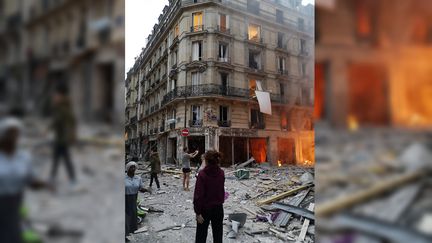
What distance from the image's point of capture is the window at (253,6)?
2827 mm

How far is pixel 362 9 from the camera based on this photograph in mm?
365

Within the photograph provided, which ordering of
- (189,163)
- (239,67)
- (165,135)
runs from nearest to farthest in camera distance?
(165,135)
(239,67)
(189,163)

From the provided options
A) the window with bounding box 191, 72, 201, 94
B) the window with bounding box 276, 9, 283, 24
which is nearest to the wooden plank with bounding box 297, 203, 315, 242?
the window with bounding box 191, 72, 201, 94

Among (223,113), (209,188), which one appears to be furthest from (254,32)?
(209,188)

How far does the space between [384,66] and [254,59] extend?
2790mm

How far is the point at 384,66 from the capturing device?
35 centimetres

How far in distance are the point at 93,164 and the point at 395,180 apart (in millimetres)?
371

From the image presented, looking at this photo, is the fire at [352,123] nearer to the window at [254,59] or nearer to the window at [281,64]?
the window at [281,64]

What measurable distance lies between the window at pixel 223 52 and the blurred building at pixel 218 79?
0.01 m

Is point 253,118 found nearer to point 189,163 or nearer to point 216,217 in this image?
point 189,163

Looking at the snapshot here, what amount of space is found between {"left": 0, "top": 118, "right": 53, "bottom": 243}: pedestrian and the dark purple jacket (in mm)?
2164

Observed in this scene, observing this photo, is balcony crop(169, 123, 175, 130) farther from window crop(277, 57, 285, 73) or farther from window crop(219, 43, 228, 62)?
window crop(277, 57, 285, 73)

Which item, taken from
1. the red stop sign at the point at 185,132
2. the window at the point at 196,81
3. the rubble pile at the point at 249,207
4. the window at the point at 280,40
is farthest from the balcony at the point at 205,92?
the rubble pile at the point at 249,207

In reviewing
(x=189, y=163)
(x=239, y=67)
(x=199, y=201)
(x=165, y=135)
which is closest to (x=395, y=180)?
(x=199, y=201)
